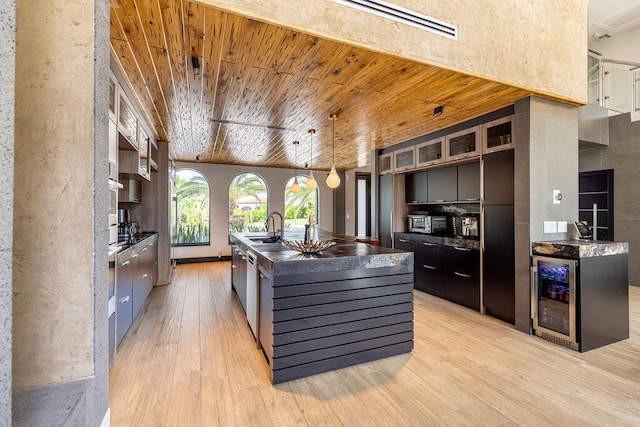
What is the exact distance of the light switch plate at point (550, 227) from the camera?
325 centimetres

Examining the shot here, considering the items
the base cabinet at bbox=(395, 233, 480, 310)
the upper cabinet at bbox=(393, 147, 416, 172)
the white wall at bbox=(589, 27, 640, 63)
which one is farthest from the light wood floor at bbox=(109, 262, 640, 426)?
the white wall at bbox=(589, 27, 640, 63)

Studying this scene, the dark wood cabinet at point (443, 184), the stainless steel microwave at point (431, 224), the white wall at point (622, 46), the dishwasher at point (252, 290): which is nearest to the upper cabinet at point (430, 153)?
the dark wood cabinet at point (443, 184)

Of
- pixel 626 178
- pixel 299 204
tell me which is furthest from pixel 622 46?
pixel 299 204

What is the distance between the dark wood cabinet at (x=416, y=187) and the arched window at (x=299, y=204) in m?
3.64

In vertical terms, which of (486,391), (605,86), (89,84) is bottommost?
(486,391)

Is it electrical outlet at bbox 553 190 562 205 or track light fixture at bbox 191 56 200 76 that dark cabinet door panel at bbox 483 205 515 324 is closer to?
electrical outlet at bbox 553 190 562 205

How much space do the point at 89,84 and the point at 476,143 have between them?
3979 mm

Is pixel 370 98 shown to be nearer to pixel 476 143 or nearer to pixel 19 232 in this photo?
pixel 476 143

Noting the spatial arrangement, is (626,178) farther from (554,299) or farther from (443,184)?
(554,299)

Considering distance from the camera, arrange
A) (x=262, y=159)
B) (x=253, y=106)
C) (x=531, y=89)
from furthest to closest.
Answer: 1. (x=262, y=159)
2. (x=253, y=106)
3. (x=531, y=89)

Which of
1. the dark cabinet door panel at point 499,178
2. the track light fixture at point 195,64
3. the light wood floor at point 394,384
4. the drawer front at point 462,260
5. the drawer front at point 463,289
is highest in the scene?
the track light fixture at point 195,64

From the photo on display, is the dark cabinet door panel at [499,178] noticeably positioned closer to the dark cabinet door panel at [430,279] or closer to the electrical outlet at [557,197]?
the electrical outlet at [557,197]

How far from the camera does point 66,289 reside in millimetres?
1318

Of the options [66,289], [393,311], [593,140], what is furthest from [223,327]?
[593,140]
